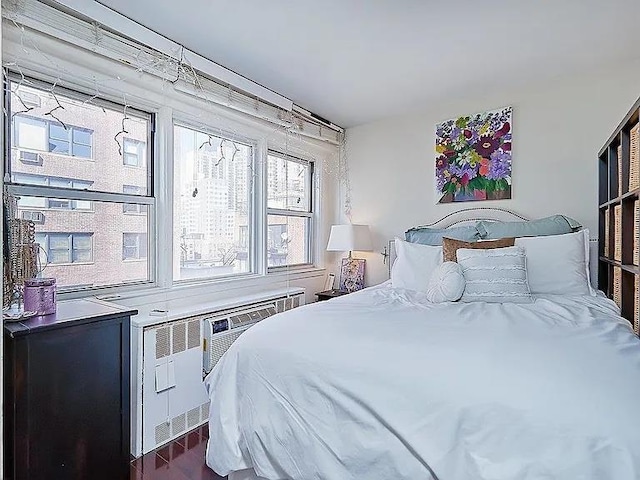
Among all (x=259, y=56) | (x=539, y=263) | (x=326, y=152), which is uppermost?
(x=259, y=56)

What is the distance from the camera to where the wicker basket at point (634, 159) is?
1.76 m

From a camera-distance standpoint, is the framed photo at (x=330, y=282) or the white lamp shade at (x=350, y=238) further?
the framed photo at (x=330, y=282)

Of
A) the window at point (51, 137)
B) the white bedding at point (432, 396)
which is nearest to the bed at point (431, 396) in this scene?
the white bedding at point (432, 396)

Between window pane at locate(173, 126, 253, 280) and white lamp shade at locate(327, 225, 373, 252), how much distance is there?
2.72 feet

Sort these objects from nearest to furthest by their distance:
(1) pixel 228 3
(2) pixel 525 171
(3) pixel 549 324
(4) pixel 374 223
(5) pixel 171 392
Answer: (3) pixel 549 324, (1) pixel 228 3, (5) pixel 171 392, (2) pixel 525 171, (4) pixel 374 223

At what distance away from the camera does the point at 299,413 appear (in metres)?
1.46

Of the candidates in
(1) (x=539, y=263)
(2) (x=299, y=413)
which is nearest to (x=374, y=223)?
(1) (x=539, y=263)

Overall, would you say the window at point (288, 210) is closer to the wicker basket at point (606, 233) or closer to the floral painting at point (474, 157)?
the floral painting at point (474, 157)

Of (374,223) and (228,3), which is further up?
(228,3)

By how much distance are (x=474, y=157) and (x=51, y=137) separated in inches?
116

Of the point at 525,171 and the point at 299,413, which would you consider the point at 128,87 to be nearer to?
the point at 299,413

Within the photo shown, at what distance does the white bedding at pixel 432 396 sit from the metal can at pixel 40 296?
2.53 feet

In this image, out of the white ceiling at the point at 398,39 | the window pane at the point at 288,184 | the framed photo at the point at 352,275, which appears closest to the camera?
the white ceiling at the point at 398,39

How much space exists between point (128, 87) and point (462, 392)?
92.9 inches
